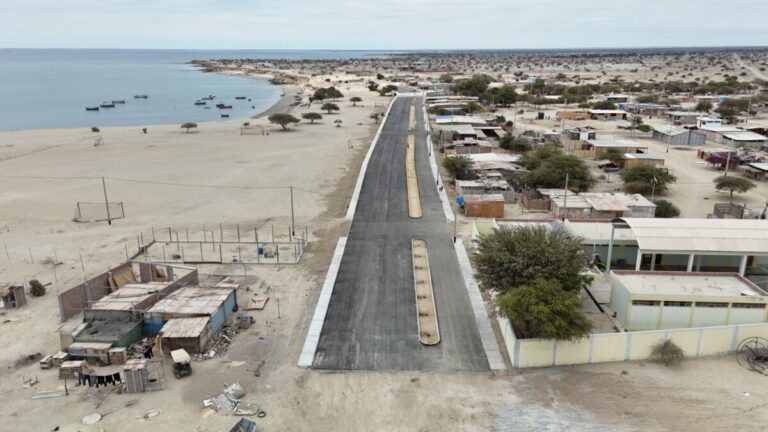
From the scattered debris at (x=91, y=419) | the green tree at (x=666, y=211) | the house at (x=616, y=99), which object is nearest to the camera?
the scattered debris at (x=91, y=419)

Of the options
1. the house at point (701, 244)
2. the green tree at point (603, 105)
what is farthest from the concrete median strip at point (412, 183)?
the green tree at point (603, 105)

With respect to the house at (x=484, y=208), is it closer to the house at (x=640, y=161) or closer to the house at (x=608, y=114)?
the house at (x=640, y=161)

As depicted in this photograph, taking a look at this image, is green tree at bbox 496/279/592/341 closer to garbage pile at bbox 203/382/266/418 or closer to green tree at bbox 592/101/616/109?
garbage pile at bbox 203/382/266/418

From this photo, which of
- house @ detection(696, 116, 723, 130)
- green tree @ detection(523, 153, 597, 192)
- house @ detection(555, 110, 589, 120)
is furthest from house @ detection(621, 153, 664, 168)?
house @ detection(555, 110, 589, 120)

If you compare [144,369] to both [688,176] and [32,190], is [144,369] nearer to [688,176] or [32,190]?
[32,190]

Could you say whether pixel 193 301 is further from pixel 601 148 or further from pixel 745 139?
pixel 745 139

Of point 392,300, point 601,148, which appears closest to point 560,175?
point 601,148
